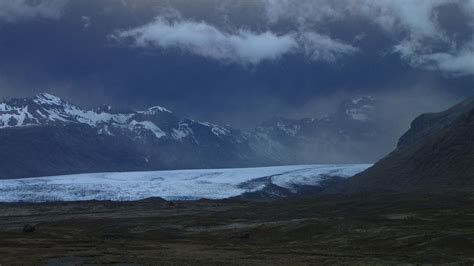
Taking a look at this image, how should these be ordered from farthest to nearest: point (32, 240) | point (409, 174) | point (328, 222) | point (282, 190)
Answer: point (282, 190) → point (409, 174) → point (328, 222) → point (32, 240)

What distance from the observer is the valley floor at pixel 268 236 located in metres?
51.4

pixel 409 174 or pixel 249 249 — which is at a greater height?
pixel 409 174

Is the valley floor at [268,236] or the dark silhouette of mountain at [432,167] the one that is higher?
the dark silhouette of mountain at [432,167]

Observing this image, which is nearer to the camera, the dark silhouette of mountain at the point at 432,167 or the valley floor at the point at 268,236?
the valley floor at the point at 268,236

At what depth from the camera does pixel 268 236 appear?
7500 centimetres

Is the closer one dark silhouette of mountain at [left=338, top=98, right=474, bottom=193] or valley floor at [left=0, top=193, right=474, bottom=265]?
valley floor at [left=0, top=193, right=474, bottom=265]

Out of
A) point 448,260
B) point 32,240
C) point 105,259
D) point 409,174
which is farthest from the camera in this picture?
point 409,174

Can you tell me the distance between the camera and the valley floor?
2023 inches

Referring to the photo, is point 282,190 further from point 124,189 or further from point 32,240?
point 32,240

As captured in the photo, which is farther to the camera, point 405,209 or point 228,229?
point 405,209

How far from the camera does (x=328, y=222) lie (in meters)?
76.8

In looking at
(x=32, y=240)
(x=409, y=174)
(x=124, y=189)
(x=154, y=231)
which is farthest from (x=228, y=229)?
(x=124, y=189)

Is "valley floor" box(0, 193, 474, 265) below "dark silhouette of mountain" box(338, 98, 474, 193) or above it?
below

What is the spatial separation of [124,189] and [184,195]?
17649 mm
